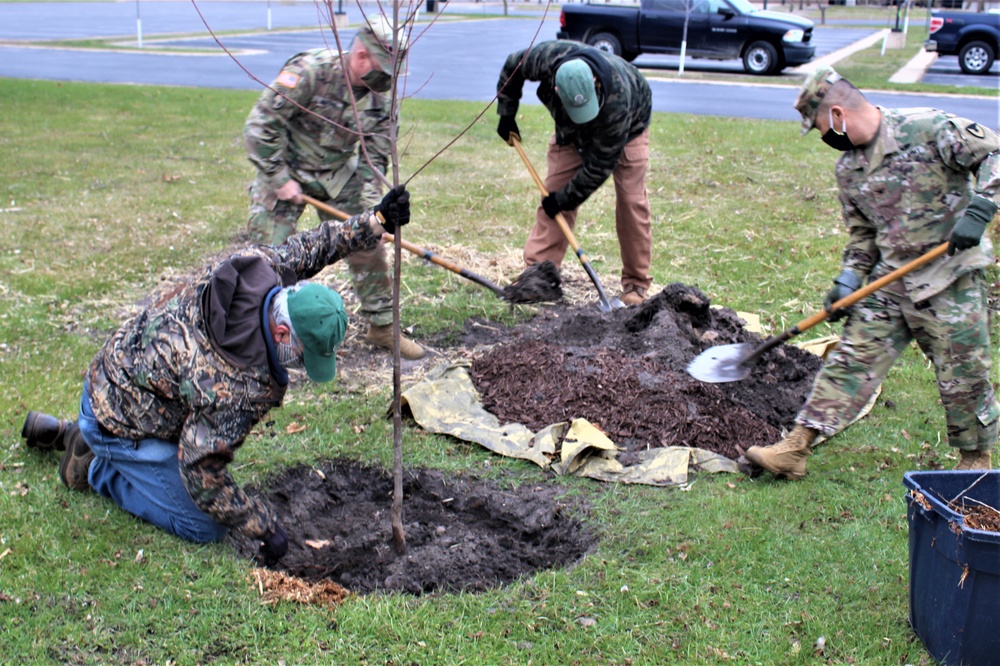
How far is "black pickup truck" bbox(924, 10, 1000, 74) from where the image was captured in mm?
20156

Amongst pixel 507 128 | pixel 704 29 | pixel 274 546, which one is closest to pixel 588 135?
pixel 507 128

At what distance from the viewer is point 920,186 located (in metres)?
4.03

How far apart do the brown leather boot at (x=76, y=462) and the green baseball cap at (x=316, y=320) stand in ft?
4.97

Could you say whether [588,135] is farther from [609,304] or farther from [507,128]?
[609,304]

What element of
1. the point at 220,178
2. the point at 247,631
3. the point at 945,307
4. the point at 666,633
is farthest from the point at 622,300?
the point at 220,178

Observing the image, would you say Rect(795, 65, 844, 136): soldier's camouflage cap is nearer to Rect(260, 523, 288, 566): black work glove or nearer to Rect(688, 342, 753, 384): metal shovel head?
Rect(688, 342, 753, 384): metal shovel head

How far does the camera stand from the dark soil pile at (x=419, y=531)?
3912 mm

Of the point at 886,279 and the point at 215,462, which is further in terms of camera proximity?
the point at 886,279

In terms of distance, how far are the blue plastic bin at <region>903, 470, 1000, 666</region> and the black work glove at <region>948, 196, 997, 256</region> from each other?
37.5 inches

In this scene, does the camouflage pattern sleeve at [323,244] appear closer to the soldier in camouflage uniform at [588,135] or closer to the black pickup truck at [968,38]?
the soldier in camouflage uniform at [588,135]

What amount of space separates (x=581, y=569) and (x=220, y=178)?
8134 mm

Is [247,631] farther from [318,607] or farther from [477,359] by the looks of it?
[477,359]

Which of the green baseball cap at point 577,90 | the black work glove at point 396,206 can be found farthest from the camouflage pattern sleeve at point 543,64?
the black work glove at point 396,206

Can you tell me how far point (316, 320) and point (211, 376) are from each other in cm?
47
